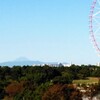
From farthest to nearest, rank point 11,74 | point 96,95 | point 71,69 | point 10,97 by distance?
1. point 71,69
2. point 11,74
3. point 10,97
4. point 96,95

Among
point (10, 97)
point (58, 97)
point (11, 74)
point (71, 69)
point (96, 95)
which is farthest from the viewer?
point (71, 69)

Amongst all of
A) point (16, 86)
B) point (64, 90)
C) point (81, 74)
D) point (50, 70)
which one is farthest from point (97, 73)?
point (64, 90)

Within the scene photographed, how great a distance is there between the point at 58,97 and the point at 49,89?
174 centimetres

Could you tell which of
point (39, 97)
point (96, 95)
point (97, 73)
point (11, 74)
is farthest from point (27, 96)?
point (97, 73)

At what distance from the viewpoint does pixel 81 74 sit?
290ft

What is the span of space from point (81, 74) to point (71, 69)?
182 inches

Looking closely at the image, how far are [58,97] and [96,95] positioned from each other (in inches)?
243

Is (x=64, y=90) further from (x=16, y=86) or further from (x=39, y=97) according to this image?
(x=16, y=86)

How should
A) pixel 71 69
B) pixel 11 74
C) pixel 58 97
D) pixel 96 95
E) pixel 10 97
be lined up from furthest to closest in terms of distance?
pixel 71 69, pixel 11 74, pixel 10 97, pixel 96 95, pixel 58 97

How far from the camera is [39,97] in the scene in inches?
1793

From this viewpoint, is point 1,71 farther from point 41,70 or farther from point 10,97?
point 10,97

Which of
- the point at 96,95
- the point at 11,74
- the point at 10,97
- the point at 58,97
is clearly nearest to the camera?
the point at 58,97

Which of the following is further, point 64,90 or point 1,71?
point 1,71

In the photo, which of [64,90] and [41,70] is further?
[41,70]
